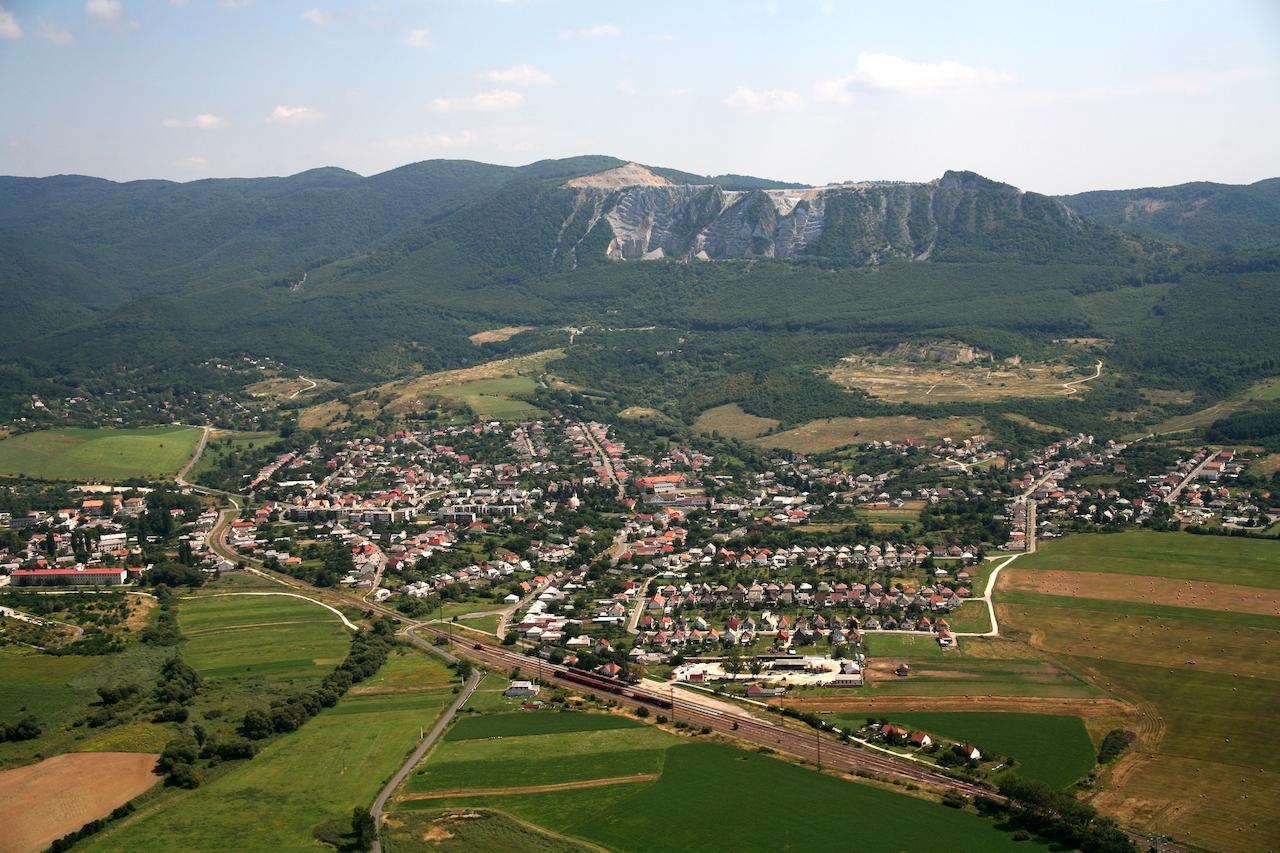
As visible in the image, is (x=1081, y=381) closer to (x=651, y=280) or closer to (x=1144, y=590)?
(x=1144, y=590)

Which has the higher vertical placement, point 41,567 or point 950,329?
point 950,329

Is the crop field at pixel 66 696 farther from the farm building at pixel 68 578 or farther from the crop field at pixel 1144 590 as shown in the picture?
the crop field at pixel 1144 590

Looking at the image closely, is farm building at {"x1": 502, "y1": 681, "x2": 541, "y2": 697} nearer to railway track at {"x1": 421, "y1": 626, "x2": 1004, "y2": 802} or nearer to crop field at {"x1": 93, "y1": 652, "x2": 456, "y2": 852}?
railway track at {"x1": 421, "y1": 626, "x2": 1004, "y2": 802}

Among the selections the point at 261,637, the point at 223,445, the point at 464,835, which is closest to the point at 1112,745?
the point at 464,835

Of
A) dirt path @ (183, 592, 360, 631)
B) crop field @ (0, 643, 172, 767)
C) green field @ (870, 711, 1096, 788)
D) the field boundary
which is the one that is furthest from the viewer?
dirt path @ (183, 592, 360, 631)

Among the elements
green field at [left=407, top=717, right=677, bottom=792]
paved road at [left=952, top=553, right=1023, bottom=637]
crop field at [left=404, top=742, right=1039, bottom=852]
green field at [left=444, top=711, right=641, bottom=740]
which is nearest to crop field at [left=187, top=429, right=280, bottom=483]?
green field at [left=444, top=711, right=641, bottom=740]

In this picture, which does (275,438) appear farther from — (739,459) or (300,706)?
(300,706)

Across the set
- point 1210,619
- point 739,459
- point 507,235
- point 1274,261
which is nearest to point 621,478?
point 739,459
